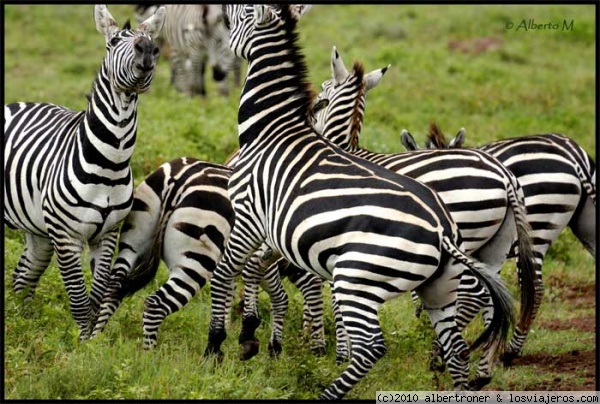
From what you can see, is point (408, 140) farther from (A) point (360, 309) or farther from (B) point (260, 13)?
(A) point (360, 309)

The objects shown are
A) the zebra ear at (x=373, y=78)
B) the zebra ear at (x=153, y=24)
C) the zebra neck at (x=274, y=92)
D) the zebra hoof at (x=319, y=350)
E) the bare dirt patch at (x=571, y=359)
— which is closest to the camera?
the zebra neck at (x=274, y=92)

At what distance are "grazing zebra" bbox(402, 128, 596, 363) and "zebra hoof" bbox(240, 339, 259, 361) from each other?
7.59ft

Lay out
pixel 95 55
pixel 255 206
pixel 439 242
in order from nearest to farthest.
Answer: pixel 439 242 < pixel 255 206 < pixel 95 55

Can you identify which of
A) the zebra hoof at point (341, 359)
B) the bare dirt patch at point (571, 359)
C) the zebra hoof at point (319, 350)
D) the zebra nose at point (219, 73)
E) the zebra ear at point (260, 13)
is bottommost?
the bare dirt patch at point (571, 359)

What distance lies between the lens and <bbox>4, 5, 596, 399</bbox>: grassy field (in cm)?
604

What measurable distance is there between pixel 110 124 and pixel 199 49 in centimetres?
1040

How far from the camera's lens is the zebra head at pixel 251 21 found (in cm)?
669

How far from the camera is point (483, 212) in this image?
678cm

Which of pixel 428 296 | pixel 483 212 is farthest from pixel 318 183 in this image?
pixel 483 212

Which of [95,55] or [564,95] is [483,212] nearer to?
[564,95]

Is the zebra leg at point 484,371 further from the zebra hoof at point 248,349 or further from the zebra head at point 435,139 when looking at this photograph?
the zebra head at point 435,139

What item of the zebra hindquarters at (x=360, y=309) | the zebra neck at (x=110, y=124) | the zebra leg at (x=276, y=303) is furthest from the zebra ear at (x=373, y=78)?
the zebra hindquarters at (x=360, y=309)

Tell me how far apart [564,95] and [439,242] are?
1240 cm

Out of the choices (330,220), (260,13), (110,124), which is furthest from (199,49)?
(330,220)
